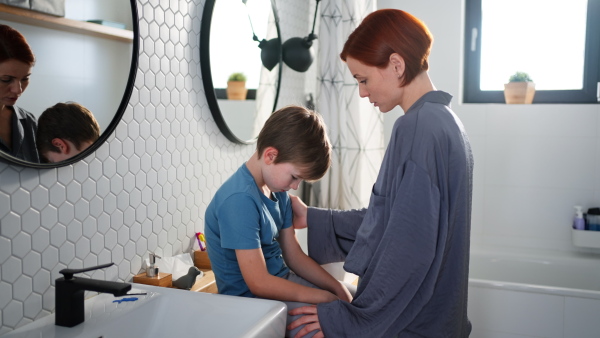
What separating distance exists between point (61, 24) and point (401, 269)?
960mm

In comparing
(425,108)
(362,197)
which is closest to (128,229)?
(425,108)

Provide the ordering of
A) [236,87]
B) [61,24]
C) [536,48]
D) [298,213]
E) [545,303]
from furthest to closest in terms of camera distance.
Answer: [536,48]
[545,303]
[236,87]
[298,213]
[61,24]

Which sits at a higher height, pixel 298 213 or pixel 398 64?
pixel 398 64

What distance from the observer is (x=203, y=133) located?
5.81 ft

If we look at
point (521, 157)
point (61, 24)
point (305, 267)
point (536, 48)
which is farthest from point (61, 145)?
point (536, 48)

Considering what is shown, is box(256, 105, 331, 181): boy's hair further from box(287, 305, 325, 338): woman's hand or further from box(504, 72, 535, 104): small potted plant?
box(504, 72, 535, 104): small potted plant

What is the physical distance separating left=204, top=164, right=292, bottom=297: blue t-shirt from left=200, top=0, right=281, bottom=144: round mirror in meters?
0.43

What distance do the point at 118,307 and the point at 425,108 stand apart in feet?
2.90

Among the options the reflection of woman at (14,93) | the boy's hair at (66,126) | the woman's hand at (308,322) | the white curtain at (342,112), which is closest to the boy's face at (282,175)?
the woman's hand at (308,322)

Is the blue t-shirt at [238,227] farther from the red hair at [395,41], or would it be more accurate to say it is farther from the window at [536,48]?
the window at [536,48]

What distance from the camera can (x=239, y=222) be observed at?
53.1 inches

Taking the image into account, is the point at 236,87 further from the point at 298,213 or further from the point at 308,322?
the point at 308,322

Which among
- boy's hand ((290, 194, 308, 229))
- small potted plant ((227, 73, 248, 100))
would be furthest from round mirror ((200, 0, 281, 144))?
boy's hand ((290, 194, 308, 229))

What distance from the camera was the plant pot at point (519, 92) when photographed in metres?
2.92
